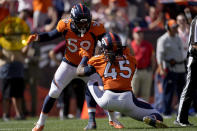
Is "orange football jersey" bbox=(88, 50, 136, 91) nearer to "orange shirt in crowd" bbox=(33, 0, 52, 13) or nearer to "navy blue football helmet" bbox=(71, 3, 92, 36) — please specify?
"navy blue football helmet" bbox=(71, 3, 92, 36)

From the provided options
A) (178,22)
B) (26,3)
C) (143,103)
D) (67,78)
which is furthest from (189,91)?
(26,3)

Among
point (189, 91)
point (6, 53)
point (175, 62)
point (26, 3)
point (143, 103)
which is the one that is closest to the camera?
point (143, 103)

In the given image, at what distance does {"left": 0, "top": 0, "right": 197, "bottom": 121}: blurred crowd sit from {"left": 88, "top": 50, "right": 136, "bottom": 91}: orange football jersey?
3154mm

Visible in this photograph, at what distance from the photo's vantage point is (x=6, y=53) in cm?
1153

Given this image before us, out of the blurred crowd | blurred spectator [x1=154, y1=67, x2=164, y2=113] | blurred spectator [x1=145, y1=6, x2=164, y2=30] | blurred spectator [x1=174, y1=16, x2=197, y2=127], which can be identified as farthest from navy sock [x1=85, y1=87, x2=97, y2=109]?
blurred spectator [x1=145, y1=6, x2=164, y2=30]

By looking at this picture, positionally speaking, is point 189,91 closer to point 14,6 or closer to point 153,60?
point 153,60

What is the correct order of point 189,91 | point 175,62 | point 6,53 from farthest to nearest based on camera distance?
point 6,53 → point 175,62 → point 189,91

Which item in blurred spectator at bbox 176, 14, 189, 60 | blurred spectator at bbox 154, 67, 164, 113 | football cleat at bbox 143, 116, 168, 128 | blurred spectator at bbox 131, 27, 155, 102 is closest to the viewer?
football cleat at bbox 143, 116, 168, 128

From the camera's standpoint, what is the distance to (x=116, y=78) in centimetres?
679

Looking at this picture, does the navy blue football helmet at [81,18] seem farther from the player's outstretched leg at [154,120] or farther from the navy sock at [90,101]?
the player's outstretched leg at [154,120]

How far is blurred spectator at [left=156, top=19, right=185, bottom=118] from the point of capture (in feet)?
35.0

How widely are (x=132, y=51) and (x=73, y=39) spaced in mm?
2783

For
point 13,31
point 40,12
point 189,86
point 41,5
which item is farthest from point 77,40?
point 41,5

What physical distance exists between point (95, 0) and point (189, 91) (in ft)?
24.9
